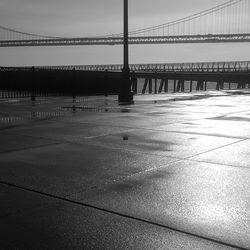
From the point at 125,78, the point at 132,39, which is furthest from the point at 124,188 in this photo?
the point at 132,39

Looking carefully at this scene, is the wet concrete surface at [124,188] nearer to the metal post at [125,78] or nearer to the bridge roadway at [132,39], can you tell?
the metal post at [125,78]

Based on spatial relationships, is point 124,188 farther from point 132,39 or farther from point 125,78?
point 132,39

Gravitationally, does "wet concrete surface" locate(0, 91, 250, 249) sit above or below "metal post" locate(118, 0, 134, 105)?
below

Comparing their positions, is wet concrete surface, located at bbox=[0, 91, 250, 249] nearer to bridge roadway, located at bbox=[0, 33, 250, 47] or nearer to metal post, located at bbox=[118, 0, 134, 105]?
metal post, located at bbox=[118, 0, 134, 105]

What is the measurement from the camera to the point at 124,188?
4.87 metres

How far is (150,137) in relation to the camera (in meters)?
8.28

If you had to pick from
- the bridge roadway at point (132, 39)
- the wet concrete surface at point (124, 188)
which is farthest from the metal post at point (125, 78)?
the bridge roadway at point (132, 39)

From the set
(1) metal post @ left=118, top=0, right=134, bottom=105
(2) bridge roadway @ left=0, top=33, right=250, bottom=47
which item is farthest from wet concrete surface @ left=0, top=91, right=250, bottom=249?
(2) bridge roadway @ left=0, top=33, right=250, bottom=47

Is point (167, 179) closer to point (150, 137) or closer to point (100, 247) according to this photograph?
point (100, 247)

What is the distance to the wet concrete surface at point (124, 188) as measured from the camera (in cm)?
350

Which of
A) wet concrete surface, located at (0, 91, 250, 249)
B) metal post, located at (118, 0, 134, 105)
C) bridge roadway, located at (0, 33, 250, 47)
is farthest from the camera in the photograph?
bridge roadway, located at (0, 33, 250, 47)

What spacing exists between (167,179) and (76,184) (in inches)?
40.7

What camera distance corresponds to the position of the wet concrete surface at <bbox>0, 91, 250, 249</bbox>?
3.50m

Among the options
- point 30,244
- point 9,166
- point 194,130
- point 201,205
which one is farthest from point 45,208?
point 194,130
